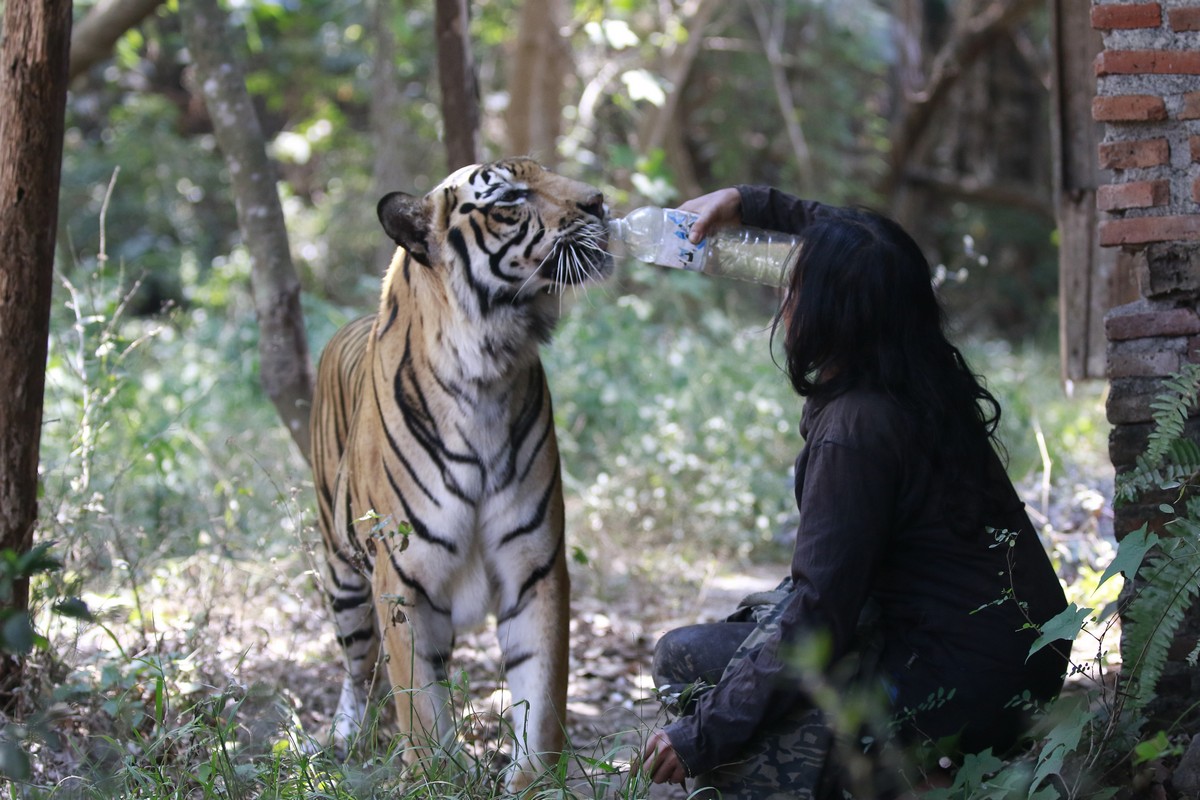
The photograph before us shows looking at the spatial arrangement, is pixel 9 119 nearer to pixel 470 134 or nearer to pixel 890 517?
pixel 470 134

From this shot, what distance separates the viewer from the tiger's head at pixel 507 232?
3291mm

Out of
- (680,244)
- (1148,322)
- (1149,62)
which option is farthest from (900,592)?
(1149,62)

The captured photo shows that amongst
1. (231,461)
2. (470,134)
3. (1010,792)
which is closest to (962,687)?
(1010,792)

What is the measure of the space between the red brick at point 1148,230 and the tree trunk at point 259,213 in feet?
9.75

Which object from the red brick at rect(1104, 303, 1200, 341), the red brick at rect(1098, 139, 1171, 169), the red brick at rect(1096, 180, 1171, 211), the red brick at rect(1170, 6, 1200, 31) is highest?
the red brick at rect(1170, 6, 1200, 31)

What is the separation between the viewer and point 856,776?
2.50m

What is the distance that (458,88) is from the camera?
517 centimetres

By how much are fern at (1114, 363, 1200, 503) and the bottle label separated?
4.04ft

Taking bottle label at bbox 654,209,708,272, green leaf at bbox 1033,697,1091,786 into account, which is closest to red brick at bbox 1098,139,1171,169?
bottle label at bbox 654,209,708,272

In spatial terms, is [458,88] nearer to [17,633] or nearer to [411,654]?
[411,654]

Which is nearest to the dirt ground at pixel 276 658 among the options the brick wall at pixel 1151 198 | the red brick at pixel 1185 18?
the brick wall at pixel 1151 198

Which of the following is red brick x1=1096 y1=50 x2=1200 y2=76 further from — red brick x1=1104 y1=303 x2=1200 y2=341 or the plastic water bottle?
the plastic water bottle

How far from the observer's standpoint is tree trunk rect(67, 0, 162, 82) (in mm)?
5340

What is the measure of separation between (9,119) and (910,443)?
8.30ft
